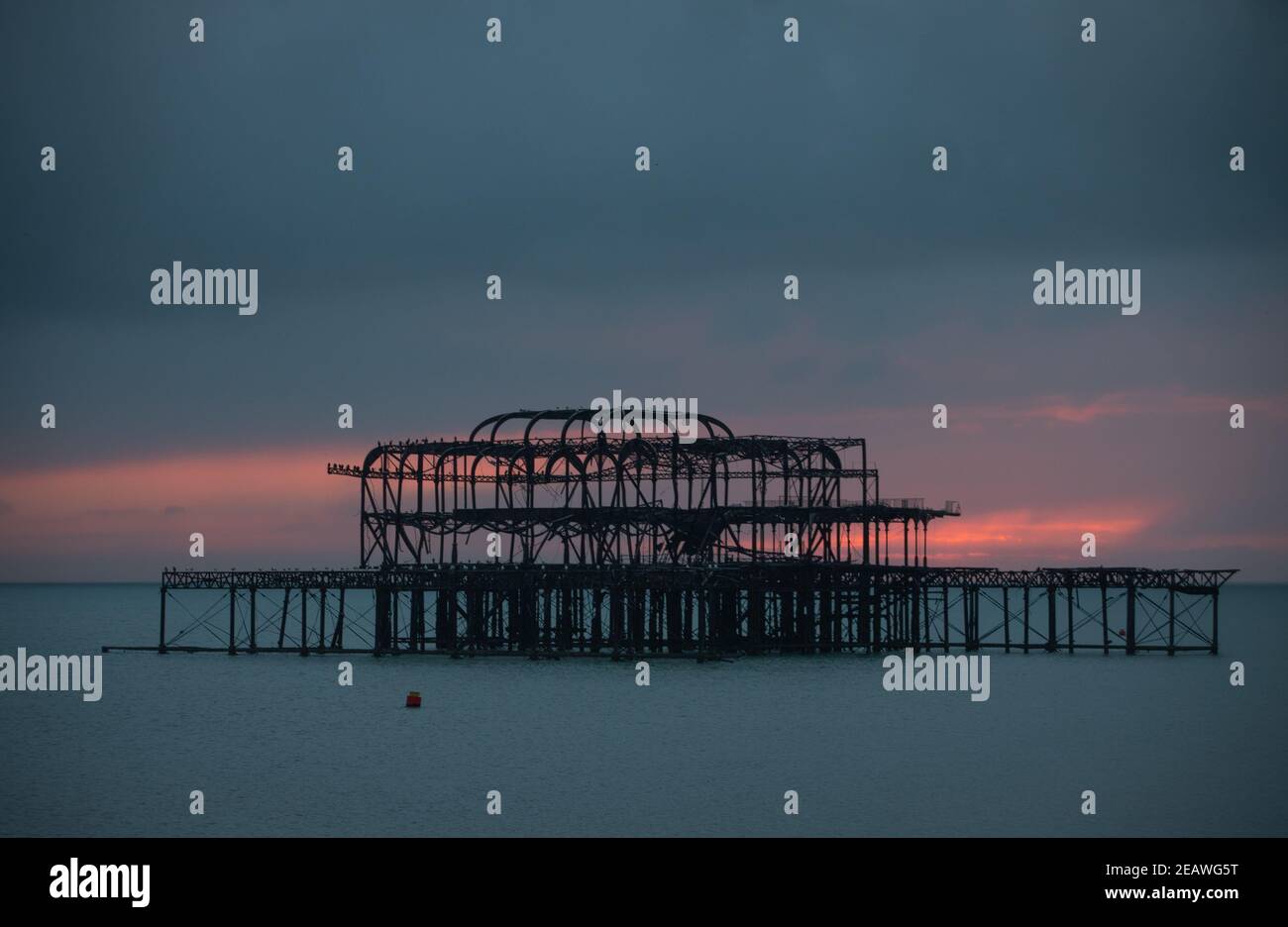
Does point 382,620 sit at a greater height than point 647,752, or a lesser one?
greater

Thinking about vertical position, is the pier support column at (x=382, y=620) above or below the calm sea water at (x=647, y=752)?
above

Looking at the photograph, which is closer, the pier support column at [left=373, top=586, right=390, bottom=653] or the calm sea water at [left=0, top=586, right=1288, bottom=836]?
the calm sea water at [left=0, top=586, right=1288, bottom=836]

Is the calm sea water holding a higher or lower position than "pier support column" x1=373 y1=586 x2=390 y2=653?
lower

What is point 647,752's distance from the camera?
193 feet

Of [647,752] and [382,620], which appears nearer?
[647,752]

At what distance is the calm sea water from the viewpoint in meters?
47.3

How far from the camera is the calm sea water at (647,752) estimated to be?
1864 inches
